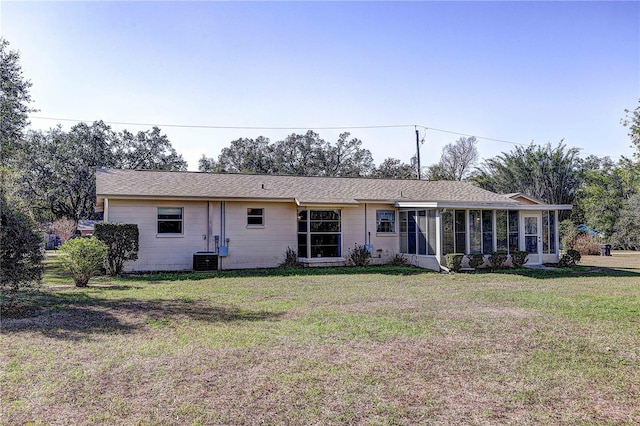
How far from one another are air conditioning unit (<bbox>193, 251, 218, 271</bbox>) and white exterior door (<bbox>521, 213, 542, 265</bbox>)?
479 inches

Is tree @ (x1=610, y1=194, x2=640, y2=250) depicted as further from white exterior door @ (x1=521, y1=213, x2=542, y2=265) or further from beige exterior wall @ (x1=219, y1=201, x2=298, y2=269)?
beige exterior wall @ (x1=219, y1=201, x2=298, y2=269)

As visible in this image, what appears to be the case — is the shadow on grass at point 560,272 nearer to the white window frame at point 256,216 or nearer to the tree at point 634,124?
the white window frame at point 256,216

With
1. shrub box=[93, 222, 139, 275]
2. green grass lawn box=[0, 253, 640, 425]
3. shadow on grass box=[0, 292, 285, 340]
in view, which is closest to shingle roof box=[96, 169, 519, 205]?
shrub box=[93, 222, 139, 275]

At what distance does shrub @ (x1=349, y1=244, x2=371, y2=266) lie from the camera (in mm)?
17219

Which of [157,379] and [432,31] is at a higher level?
Answer: [432,31]

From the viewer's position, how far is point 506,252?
16.7 m

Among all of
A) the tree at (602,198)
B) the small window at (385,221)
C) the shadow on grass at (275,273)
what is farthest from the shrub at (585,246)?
the shadow on grass at (275,273)

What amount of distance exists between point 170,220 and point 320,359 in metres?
12.0

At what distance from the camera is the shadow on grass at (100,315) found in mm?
6539

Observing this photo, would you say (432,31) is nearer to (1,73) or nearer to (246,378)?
(246,378)

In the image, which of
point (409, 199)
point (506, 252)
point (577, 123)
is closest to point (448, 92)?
point (409, 199)

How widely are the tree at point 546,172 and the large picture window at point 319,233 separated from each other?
24.5m

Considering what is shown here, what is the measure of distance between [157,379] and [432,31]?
1201 centimetres

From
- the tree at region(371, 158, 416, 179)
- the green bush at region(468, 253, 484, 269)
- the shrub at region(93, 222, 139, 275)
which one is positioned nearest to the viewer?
the shrub at region(93, 222, 139, 275)
